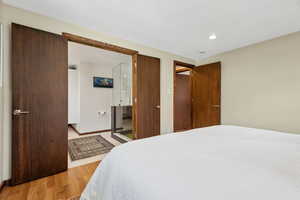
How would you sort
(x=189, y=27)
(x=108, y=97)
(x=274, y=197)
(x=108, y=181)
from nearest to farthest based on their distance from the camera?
(x=274, y=197) < (x=108, y=181) < (x=189, y=27) < (x=108, y=97)

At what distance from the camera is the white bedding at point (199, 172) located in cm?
57

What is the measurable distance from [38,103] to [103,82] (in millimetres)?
2912

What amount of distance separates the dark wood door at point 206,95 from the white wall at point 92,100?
300cm

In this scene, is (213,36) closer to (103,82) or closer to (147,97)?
(147,97)

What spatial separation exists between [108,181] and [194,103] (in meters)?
3.39

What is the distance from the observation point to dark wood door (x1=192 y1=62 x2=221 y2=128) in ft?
10.9

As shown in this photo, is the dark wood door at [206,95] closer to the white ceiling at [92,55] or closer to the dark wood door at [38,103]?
the white ceiling at [92,55]

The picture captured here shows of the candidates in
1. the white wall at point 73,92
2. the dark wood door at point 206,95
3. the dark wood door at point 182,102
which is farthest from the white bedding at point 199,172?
the white wall at point 73,92

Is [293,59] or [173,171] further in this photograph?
[293,59]

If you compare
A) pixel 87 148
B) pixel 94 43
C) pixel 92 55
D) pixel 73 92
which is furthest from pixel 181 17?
pixel 73 92

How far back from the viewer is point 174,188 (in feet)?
1.94

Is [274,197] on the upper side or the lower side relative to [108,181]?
upper

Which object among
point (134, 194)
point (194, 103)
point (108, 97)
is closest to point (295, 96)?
point (194, 103)

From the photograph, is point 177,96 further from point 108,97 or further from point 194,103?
point 108,97
